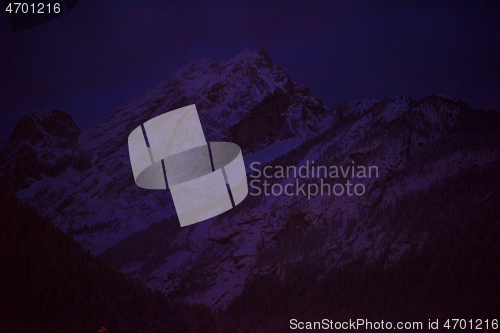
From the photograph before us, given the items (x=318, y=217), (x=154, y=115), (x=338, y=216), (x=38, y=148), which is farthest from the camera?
(x=154, y=115)

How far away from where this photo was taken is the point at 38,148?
417 feet

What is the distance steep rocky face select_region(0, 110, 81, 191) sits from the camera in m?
117

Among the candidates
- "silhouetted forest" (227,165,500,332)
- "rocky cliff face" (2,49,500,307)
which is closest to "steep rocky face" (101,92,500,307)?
"rocky cliff face" (2,49,500,307)

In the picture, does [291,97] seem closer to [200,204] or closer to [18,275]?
[200,204]

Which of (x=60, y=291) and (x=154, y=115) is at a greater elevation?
(x=60, y=291)

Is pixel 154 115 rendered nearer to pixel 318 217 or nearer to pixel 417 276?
pixel 318 217

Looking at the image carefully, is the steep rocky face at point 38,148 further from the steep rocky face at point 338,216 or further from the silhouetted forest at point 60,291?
the silhouetted forest at point 60,291

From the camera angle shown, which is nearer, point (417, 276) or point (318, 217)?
point (417, 276)

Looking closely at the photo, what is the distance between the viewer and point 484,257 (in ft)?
105

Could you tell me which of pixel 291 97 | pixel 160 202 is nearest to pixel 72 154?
pixel 160 202

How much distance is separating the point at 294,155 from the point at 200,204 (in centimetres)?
1902

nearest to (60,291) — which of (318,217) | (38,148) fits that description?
(318,217)

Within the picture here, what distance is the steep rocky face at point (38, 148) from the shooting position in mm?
117062

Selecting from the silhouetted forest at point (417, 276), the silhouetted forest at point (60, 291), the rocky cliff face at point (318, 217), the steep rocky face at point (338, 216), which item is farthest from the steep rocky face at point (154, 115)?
the silhouetted forest at point (60, 291)
